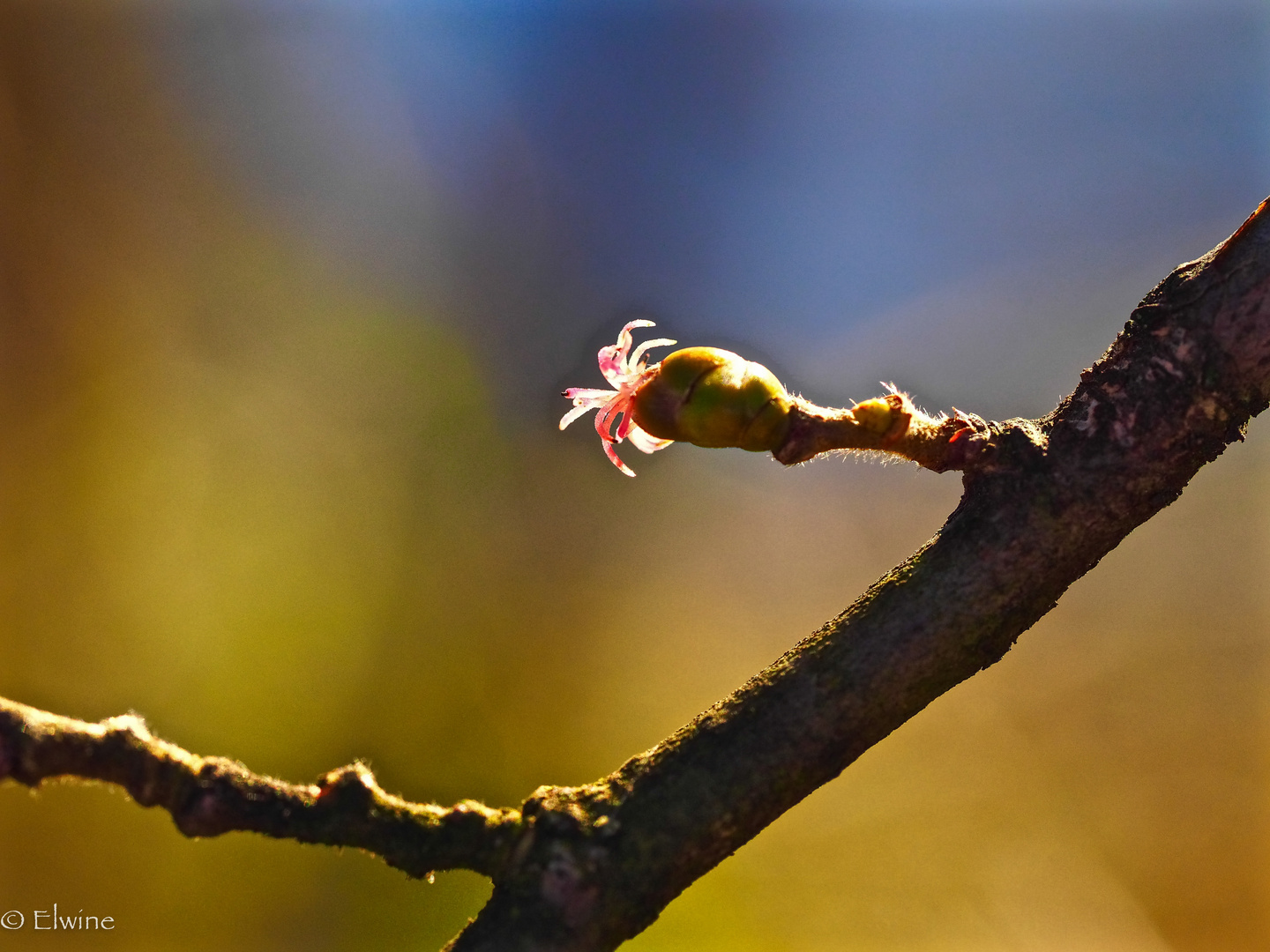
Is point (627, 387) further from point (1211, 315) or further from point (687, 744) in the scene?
point (1211, 315)

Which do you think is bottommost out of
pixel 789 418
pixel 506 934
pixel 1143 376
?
pixel 506 934

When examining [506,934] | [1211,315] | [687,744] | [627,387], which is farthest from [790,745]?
[1211,315]

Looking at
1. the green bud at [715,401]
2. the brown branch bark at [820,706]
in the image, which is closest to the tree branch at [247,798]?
the brown branch bark at [820,706]

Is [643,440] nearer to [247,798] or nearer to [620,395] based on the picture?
[620,395]

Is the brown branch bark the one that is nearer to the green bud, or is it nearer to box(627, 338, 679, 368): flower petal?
the green bud

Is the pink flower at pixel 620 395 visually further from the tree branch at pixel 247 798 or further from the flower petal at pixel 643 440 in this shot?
the tree branch at pixel 247 798
